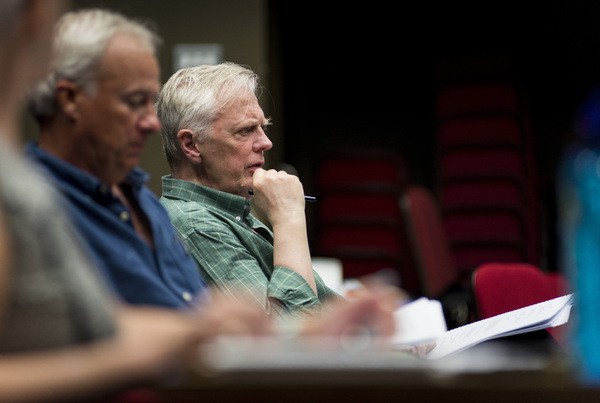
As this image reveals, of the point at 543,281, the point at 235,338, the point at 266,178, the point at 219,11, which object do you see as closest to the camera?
the point at 235,338

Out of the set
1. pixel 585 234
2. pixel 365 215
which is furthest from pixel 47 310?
pixel 365 215

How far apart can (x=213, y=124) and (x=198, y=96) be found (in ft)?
0.22

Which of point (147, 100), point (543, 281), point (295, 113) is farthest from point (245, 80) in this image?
point (295, 113)

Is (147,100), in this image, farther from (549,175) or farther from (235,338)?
(549,175)

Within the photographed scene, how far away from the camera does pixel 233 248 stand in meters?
1.64

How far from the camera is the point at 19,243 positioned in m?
0.62

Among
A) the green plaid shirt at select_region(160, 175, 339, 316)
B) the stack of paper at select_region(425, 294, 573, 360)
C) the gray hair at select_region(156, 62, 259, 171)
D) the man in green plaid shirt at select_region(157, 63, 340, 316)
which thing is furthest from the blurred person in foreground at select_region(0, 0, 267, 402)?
the gray hair at select_region(156, 62, 259, 171)

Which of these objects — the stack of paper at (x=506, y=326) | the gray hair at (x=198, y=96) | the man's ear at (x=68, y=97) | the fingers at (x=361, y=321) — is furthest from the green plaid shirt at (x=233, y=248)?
the fingers at (x=361, y=321)

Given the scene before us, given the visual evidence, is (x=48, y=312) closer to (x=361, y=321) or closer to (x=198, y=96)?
(x=361, y=321)

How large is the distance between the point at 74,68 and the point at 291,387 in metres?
0.59

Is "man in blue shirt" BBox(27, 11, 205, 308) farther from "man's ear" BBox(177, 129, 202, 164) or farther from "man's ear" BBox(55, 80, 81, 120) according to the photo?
"man's ear" BBox(177, 129, 202, 164)

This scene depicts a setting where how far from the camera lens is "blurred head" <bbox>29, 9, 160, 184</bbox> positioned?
3.51ft

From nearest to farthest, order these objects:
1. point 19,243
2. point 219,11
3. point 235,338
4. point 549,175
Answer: point 19,243 < point 235,338 < point 219,11 < point 549,175

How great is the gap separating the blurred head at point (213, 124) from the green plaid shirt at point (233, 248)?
65 mm
